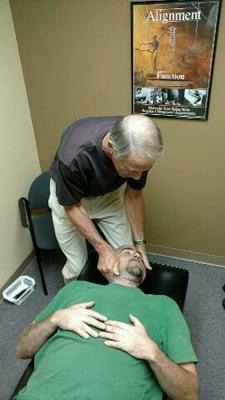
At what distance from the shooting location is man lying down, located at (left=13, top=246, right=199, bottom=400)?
99 centimetres

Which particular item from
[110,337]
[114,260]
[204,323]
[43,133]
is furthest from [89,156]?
[204,323]

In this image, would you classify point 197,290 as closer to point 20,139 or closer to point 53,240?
point 53,240

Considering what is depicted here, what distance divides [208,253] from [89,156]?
1.29 metres

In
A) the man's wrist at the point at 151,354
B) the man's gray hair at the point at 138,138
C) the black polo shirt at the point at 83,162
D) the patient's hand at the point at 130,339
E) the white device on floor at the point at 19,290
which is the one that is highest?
the man's gray hair at the point at 138,138

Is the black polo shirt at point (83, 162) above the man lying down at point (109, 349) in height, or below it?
above

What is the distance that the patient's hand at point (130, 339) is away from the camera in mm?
1041

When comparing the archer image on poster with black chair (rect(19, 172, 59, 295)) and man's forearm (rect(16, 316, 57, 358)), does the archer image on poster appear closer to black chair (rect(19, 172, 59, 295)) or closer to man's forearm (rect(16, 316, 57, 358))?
black chair (rect(19, 172, 59, 295))

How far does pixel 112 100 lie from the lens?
1952 millimetres

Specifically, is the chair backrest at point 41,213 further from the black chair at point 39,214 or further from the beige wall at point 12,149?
the beige wall at point 12,149

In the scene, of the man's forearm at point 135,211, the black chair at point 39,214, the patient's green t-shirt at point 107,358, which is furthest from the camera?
the black chair at point 39,214

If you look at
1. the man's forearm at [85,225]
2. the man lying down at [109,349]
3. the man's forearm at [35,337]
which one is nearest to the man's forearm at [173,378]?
the man lying down at [109,349]

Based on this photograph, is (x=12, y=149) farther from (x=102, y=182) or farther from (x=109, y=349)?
(x=109, y=349)

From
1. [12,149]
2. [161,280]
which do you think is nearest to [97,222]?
[161,280]

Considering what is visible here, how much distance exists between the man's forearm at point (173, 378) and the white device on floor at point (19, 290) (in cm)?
129
